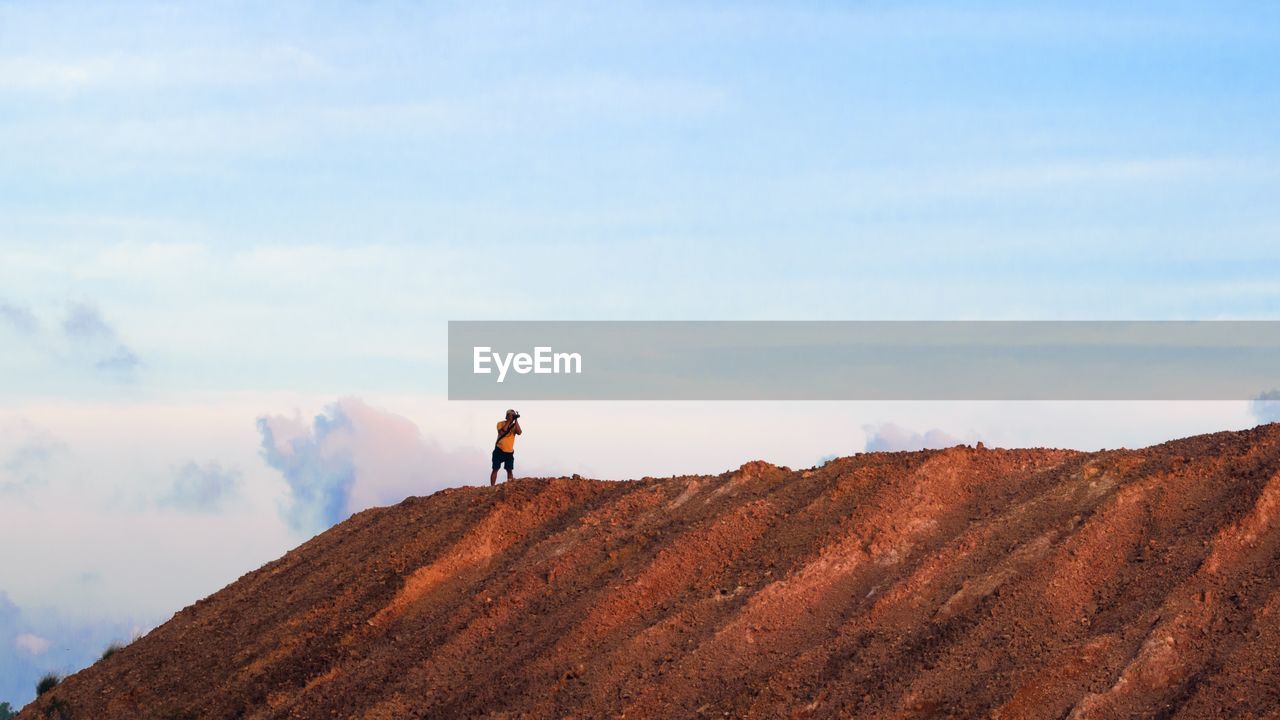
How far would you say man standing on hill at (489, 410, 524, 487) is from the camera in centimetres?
2692

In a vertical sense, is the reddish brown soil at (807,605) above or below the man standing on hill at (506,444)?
below

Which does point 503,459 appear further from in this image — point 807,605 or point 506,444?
point 807,605

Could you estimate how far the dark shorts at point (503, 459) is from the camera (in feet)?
90.0

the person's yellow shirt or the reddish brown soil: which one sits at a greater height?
the person's yellow shirt

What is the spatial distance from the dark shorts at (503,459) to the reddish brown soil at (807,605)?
1.88 meters

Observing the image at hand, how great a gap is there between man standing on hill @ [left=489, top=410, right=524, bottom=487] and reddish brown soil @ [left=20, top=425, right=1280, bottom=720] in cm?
180

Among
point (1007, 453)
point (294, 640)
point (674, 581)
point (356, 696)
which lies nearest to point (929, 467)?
point (1007, 453)

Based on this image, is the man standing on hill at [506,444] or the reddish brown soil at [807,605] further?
the man standing on hill at [506,444]

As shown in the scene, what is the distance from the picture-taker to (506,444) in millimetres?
27219

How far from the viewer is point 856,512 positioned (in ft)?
69.2

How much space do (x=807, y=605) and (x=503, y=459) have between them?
32.5ft

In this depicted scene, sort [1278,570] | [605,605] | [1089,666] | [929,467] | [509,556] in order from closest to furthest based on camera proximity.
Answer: [1089,666]
[1278,570]
[605,605]
[929,467]
[509,556]

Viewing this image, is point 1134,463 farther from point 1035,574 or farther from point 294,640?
point 294,640

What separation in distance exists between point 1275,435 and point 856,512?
6.73m
